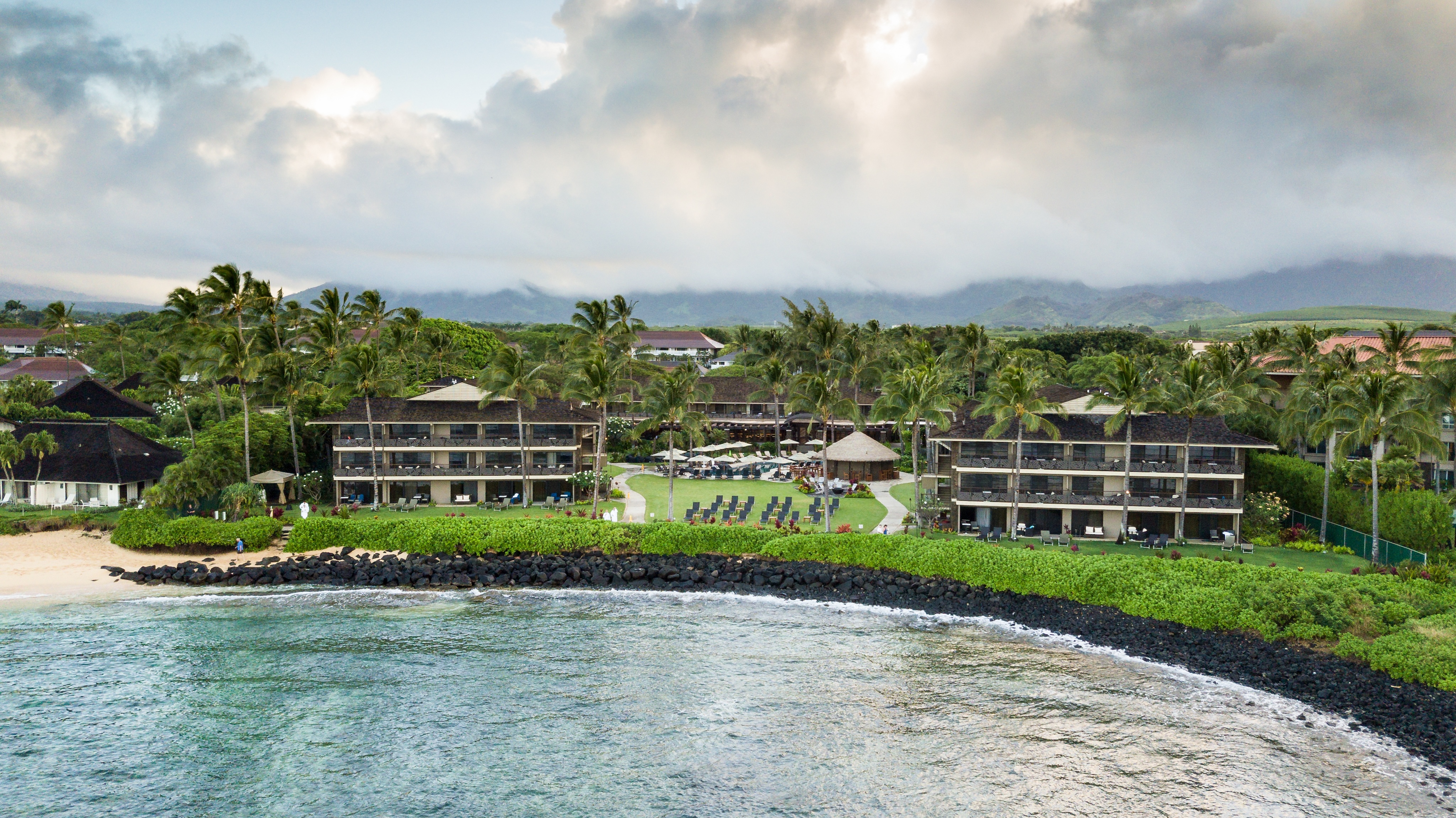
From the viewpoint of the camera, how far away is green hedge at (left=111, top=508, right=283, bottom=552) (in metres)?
43.8

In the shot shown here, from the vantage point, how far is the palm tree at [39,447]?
4909 cm

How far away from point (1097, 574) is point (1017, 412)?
9955 mm

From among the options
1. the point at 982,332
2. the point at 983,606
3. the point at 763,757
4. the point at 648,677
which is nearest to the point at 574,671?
the point at 648,677

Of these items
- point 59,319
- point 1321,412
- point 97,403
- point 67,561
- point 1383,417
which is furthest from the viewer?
point 59,319

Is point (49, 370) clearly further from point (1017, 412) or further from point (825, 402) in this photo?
point (1017, 412)

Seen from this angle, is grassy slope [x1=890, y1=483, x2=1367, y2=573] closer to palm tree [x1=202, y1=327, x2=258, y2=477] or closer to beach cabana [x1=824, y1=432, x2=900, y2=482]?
beach cabana [x1=824, y1=432, x2=900, y2=482]

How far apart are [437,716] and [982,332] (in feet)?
223

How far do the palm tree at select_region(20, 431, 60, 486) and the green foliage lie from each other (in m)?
45.3

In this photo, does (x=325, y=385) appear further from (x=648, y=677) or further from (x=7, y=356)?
(x=7, y=356)

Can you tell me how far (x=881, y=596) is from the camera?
1534 inches

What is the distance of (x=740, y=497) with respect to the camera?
5488 cm

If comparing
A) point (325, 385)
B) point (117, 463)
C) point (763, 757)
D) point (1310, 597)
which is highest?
point (325, 385)

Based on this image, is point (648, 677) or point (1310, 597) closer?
point (648, 677)

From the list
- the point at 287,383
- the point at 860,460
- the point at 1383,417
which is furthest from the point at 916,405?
the point at 287,383
